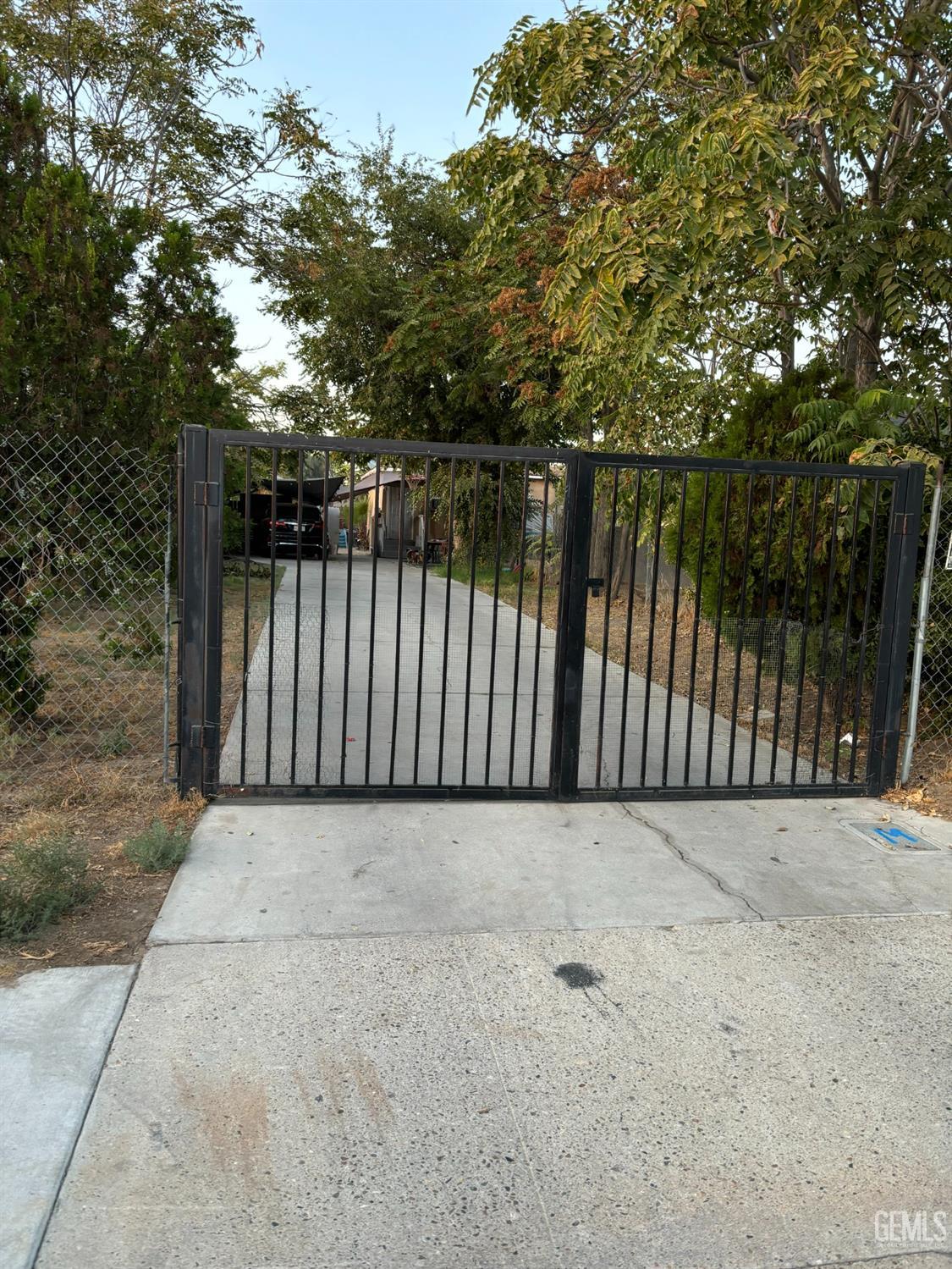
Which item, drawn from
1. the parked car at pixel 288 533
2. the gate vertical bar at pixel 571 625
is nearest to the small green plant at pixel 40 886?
the gate vertical bar at pixel 571 625

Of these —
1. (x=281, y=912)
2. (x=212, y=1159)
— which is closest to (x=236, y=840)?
(x=281, y=912)

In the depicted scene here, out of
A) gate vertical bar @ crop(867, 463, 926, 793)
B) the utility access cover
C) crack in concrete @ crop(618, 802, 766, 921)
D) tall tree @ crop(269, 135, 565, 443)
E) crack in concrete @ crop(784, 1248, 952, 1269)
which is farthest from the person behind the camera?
tall tree @ crop(269, 135, 565, 443)

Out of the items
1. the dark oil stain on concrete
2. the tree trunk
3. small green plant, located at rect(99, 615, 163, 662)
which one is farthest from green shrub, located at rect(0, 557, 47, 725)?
the tree trunk

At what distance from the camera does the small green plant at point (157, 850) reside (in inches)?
161

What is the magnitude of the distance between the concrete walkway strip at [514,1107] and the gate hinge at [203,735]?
1.59 m

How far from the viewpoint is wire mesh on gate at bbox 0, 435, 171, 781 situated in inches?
224

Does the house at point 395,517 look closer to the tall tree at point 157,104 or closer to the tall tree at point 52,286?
the tall tree at point 157,104

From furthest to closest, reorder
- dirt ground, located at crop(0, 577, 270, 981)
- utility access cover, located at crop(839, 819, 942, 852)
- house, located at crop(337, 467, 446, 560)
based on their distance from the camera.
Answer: house, located at crop(337, 467, 446, 560) < utility access cover, located at crop(839, 819, 942, 852) < dirt ground, located at crop(0, 577, 270, 981)

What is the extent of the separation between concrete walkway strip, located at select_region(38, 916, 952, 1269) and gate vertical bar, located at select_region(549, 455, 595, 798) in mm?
1647

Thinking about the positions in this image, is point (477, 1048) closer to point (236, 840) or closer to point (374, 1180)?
point (374, 1180)

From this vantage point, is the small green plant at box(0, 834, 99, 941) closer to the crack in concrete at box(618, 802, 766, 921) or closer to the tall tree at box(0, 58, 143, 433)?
the crack in concrete at box(618, 802, 766, 921)

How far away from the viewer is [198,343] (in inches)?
275

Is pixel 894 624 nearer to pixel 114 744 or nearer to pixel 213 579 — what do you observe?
pixel 213 579

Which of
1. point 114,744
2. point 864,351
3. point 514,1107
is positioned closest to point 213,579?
point 114,744
